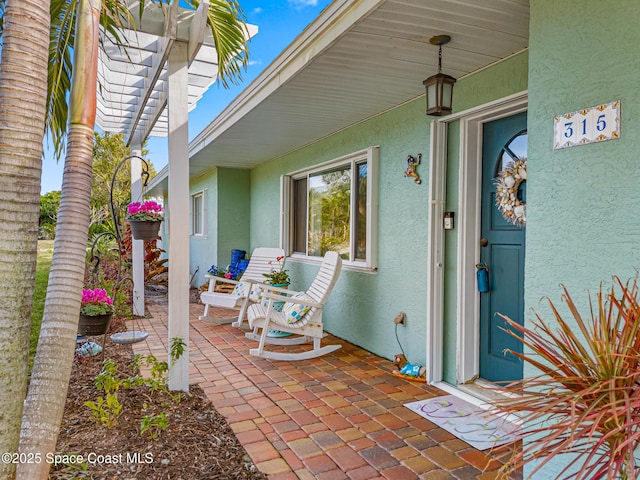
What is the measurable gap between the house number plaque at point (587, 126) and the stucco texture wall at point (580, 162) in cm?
2

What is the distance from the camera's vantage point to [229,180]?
8.02m

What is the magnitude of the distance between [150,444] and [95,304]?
57.0 inches

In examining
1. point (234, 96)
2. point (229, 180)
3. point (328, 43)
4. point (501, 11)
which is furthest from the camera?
point (229, 180)

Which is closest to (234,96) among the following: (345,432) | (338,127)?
(338,127)

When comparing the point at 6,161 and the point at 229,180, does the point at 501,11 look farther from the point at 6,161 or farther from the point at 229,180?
the point at 229,180

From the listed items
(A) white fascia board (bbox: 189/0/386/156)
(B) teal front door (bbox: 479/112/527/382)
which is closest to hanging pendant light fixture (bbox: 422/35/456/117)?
(B) teal front door (bbox: 479/112/527/382)

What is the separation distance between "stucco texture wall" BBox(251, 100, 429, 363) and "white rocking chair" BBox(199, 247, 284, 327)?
1038 mm

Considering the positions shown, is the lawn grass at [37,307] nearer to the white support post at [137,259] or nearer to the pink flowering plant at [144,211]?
the pink flowering plant at [144,211]

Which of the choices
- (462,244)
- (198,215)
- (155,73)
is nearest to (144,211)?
(155,73)

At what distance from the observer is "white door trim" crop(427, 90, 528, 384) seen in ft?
10.9

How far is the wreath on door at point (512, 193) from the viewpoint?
294 centimetres

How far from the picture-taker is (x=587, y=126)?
180 centimetres

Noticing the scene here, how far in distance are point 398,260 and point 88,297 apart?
8.56ft

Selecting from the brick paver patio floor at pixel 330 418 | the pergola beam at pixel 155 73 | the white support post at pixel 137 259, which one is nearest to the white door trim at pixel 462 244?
the brick paver patio floor at pixel 330 418
